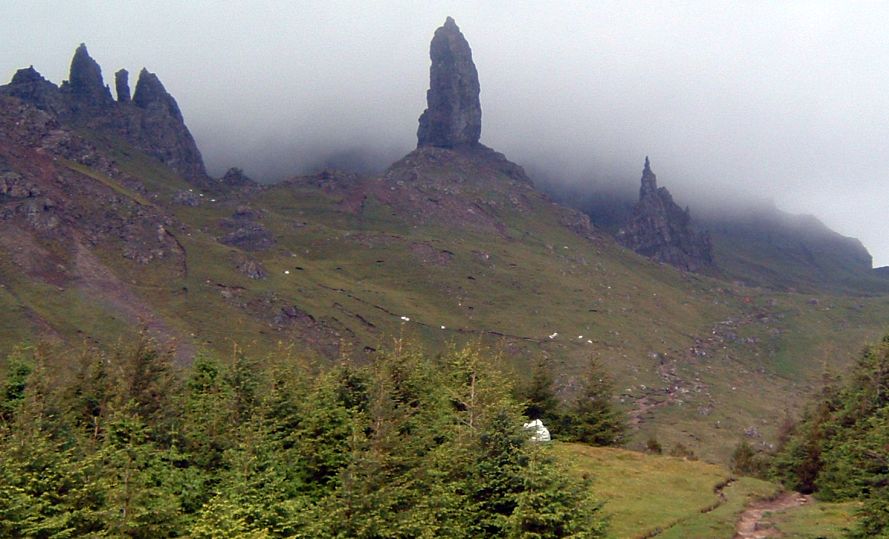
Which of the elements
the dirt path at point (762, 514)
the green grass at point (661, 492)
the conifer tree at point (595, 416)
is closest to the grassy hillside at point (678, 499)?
the green grass at point (661, 492)

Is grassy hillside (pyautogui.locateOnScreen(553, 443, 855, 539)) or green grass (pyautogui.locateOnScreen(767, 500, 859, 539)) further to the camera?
grassy hillside (pyautogui.locateOnScreen(553, 443, 855, 539))

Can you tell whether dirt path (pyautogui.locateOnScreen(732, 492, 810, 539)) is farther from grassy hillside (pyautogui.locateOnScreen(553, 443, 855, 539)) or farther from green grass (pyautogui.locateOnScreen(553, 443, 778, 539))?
green grass (pyautogui.locateOnScreen(553, 443, 778, 539))

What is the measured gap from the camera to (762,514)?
39.7 metres

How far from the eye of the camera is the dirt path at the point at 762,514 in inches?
1390

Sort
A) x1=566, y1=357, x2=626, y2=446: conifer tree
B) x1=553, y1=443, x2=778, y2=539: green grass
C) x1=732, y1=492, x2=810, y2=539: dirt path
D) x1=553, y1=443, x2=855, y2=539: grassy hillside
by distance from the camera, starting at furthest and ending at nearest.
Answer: x1=566, y1=357, x2=626, y2=446: conifer tree < x1=553, y1=443, x2=778, y2=539: green grass < x1=553, y1=443, x2=855, y2=539: grassy hillside < x1=732, y1=492, x2=810, y2=539: dirt path

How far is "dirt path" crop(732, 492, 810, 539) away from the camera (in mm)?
35312

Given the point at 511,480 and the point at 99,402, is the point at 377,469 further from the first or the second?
the point at 99,402

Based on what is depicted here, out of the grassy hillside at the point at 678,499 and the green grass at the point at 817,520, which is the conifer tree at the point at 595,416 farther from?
the green grass at the point at 817,520

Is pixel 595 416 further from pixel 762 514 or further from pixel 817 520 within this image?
pixel 817 520

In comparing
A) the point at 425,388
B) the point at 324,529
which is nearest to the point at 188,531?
the point at 324,529

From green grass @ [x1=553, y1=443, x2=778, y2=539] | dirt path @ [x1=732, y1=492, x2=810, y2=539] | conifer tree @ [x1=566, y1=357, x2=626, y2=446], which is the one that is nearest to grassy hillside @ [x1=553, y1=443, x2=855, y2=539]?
green grass @ [x1=553, y1=443, x2=778, y2=539]

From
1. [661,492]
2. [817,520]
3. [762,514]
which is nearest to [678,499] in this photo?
[661,492]

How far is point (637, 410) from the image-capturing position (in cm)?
16925

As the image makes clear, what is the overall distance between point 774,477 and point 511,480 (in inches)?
1383
